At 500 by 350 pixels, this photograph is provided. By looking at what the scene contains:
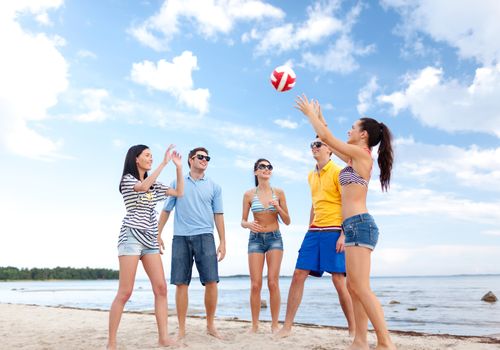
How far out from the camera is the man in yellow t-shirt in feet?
20.4

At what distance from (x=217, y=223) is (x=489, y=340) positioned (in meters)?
4.27

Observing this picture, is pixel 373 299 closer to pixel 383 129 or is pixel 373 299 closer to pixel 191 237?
pixel 383 129

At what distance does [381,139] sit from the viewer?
16.7 ft

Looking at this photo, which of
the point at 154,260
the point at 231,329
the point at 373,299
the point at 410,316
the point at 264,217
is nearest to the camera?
the point at 373,299

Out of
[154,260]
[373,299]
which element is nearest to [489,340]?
[373,299]

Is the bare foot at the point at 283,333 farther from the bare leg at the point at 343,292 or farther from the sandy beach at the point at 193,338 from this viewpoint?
the bare leg at the point at 343,292

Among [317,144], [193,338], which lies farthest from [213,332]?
[317,144]

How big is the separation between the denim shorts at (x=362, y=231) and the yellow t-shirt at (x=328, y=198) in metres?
1.47

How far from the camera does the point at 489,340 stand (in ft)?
22.3

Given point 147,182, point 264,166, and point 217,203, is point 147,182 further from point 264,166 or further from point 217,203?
point 264,166

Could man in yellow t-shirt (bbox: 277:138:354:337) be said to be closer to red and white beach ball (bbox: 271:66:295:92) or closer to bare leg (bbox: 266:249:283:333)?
bare leg (bbox: 266:249:283:333)

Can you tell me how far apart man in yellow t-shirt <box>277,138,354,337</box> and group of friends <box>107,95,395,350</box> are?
0.04ft

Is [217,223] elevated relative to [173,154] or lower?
lower

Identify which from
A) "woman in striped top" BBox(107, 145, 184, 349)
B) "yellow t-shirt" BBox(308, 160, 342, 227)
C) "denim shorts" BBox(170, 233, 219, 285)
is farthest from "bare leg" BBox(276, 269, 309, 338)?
"woman in striped top" BBox(107, 145, 184, 349)
